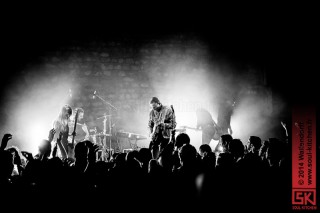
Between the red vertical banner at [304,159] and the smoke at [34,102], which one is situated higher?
the smoke at [34,102]

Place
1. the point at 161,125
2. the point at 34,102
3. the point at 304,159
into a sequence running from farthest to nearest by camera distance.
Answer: the point at 34,102
the point at 161,125
the point at 304,159

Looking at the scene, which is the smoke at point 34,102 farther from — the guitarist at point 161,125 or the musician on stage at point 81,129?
the guitarist at point 161,125

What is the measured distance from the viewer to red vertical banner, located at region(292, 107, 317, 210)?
158 inches

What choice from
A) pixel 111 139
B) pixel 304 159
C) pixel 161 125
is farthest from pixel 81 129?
pixel 304 159

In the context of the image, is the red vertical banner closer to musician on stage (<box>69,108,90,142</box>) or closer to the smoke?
musician on stage (<box>69,108,90,142</box>)

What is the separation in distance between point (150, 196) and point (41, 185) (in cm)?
137

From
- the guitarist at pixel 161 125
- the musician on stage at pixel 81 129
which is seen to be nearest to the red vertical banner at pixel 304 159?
the guitarist at pixel 161 125

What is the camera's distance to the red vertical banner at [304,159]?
4008 mm

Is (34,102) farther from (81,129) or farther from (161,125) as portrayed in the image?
(161,125)

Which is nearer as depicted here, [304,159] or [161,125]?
[304,159]

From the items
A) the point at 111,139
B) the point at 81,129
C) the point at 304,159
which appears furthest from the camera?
the point at 81,129

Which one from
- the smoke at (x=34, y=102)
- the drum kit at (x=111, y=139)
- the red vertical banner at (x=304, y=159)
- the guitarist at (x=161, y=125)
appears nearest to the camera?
the red vertical banner at (x=304, y=159)

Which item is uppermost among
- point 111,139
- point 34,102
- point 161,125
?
point 34,102

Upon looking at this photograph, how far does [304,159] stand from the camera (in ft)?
14.7
